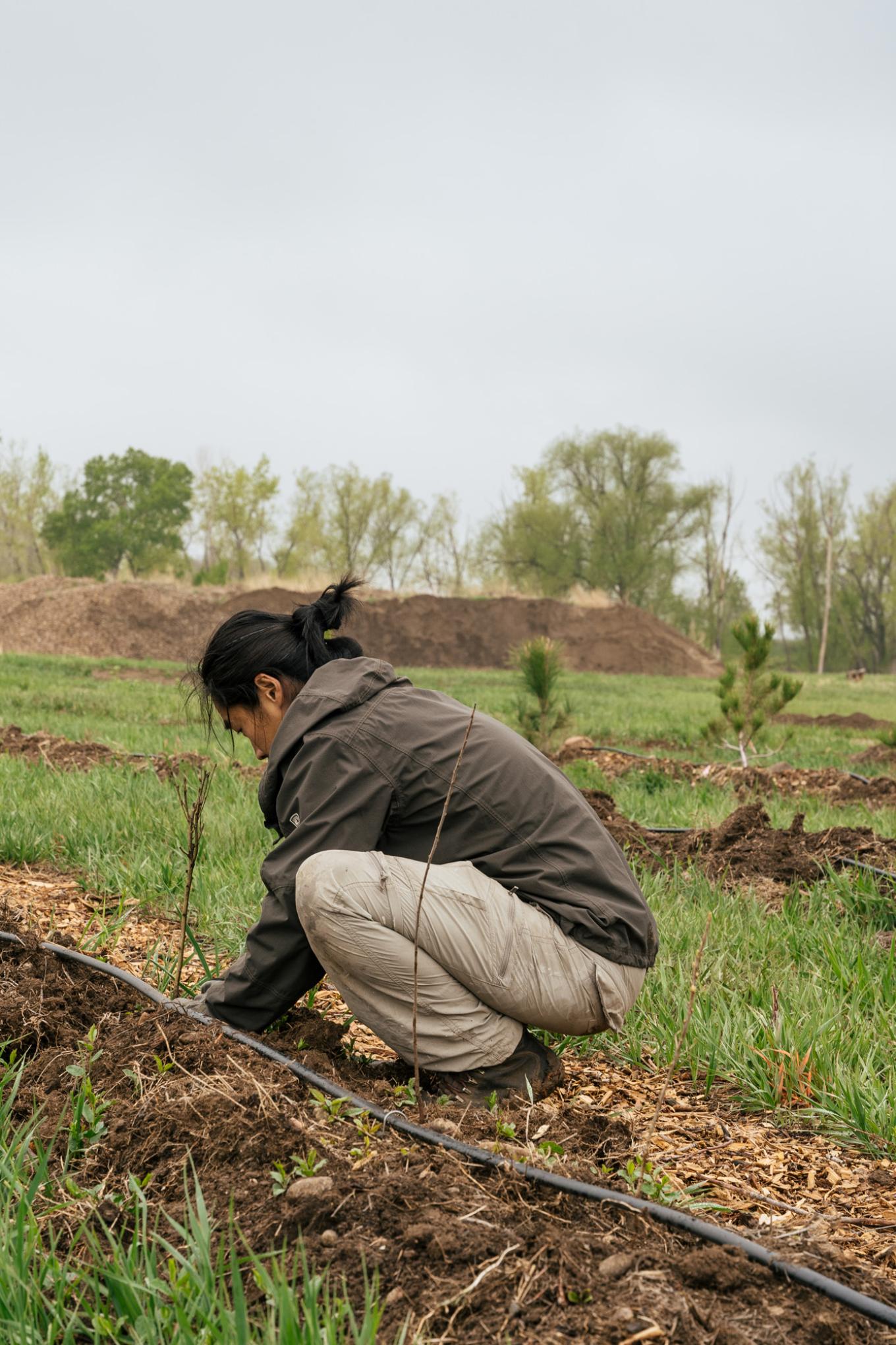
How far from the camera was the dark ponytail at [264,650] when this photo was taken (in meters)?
3.08

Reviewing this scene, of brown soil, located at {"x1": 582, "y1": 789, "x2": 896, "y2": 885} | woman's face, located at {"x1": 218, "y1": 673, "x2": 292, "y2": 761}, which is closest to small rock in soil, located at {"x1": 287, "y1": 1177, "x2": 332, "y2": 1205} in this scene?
woman's face, located at {"x1": 218, "y1": 673, "x2": 292, "y2": 761}

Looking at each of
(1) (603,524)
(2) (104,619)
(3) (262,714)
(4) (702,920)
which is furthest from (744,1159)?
(1) (603,524)

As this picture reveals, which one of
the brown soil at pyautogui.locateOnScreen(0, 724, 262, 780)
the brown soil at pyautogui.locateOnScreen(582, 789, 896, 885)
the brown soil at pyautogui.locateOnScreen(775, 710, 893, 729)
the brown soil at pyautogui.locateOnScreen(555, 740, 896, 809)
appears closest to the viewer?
the brown soil at pyautogui.locateOnScreen(582, 789, 896, 885)

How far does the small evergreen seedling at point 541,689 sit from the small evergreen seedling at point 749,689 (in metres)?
1.46

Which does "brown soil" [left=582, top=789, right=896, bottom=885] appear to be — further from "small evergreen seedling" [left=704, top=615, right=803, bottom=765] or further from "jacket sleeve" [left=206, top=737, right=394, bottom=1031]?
"small evergreen seedling" [left=704, top=615, right=803, bottom=765]

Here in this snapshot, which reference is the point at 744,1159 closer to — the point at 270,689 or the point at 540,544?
the point at 270,689

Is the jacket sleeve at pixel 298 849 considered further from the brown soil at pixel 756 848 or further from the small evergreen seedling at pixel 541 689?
the small evergreen seedling at pixel 541 689

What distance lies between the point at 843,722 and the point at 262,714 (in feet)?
56.4

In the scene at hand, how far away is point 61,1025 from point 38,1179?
0.96 meters

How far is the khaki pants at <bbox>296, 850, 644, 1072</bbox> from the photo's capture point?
278cm

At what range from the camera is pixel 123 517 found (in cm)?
5594

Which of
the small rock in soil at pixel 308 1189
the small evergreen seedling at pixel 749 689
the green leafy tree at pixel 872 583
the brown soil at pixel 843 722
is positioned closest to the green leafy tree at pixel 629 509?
the green leafy tree at pixel 872 583

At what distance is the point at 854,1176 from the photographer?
2.67 meters

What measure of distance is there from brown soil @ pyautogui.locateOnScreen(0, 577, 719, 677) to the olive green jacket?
3039 centimetres
